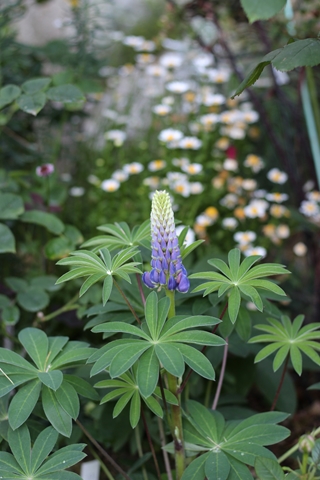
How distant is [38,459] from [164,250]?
0.45 meters

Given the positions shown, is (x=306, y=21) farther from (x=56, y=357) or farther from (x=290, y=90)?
(x=56, y=357)

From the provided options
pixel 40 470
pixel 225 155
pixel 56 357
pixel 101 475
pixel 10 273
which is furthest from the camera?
pixel 225 155

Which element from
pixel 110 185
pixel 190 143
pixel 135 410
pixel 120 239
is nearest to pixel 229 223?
pixel 190 143

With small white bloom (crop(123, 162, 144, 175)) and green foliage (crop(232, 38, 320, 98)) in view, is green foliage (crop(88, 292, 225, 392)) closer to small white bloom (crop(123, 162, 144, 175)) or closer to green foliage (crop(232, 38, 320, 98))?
green foliage (crop(232, 38, 320, 98))

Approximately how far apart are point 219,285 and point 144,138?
215 centimetres

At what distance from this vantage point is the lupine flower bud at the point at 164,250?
3.13ft

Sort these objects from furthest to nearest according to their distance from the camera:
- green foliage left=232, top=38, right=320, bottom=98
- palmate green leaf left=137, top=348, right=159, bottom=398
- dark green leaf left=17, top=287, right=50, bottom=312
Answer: dark green leaf left=17, top=287, right=50, bottom=312
green foliage left=232, top=38, right=320, bottom=98
palmate green leaf left=137, top=348, right=159, bottom=398

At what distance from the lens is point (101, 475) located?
1555mm

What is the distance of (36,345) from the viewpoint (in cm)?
112

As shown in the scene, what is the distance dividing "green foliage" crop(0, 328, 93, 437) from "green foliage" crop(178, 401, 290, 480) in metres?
0.23

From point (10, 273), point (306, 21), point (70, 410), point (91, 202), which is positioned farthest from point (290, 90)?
point (70, 410)

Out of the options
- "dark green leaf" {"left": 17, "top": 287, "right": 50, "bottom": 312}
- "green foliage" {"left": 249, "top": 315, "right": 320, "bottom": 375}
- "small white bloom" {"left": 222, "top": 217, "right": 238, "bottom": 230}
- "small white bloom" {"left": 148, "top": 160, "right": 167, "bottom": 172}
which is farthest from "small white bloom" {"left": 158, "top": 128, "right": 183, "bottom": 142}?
"green foliage" {"left": 249, "top": 315, "right": 320, "bottom": 375}

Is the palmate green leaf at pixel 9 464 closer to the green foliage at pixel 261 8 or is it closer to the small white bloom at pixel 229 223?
the green foliage at pixel 261 8

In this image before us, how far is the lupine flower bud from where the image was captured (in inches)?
37.5
